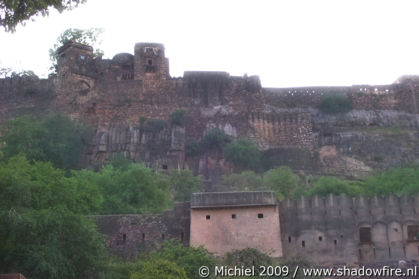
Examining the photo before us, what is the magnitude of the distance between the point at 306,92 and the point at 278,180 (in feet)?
40.6

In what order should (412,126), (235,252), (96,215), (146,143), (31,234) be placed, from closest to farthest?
(31,234), (235,252), (96,215), (146,143), (412,126)

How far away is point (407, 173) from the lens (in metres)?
41.3

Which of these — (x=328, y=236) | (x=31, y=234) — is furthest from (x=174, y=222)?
(x=31, y=234)

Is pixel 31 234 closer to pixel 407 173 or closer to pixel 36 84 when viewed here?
pixel 407 173

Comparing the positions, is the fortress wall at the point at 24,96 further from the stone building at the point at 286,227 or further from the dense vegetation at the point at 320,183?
the stone building at the point at 286,227

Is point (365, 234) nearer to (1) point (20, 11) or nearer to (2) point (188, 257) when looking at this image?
(2) point (188, 257)

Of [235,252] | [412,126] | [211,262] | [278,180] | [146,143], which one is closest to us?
[211,262]

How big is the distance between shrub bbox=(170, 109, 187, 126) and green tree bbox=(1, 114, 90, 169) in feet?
16.0

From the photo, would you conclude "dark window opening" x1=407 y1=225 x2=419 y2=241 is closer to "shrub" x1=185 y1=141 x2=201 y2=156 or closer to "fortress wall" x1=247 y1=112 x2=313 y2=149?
"fortress wall" x1=247 y1=112 x2=313 y2=149

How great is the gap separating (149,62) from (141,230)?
21334 mm

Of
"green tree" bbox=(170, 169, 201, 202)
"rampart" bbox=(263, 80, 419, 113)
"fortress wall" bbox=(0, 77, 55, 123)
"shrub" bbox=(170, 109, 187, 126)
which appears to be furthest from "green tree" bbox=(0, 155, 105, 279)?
"rampart" bbox=(263, 80, 419, 113)

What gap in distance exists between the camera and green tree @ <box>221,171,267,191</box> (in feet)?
132

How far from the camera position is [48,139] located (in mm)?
43438

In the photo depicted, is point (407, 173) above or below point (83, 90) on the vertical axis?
below
